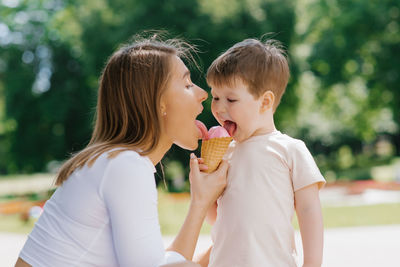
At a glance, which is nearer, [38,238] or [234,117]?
[38,238]

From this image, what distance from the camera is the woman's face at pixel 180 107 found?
7.68ft

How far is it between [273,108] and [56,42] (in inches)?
1047

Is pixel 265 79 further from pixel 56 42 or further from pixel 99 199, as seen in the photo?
pixel 56 42

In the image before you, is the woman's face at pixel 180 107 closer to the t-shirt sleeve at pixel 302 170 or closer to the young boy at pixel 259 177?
the young boy at pixel 259 177

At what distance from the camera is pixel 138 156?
1962mm

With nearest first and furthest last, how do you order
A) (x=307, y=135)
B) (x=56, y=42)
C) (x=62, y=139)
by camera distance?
(x=62, y=139) < (x=56, y=42) < (x=307, y=135)

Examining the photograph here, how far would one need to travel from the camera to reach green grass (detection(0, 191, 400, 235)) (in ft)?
31.2

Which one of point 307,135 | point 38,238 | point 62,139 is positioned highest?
point 38,238

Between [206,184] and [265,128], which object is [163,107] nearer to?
[206,184]

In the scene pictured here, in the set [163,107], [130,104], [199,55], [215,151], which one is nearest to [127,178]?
[130,104]

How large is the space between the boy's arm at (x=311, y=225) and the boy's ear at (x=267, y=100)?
0.48m

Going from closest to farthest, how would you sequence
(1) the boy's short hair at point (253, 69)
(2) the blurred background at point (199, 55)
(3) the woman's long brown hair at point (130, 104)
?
(3) the woman's long brown hair at point (130, 104) < (1) the boy's short hair at point (253, 69) < (2) the blurred background at point (199, 55)

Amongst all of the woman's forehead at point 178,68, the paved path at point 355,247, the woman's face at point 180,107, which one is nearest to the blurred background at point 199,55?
the paved path at point 355,247

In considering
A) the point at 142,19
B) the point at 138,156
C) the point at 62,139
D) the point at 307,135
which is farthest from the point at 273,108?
the point at 307,135
